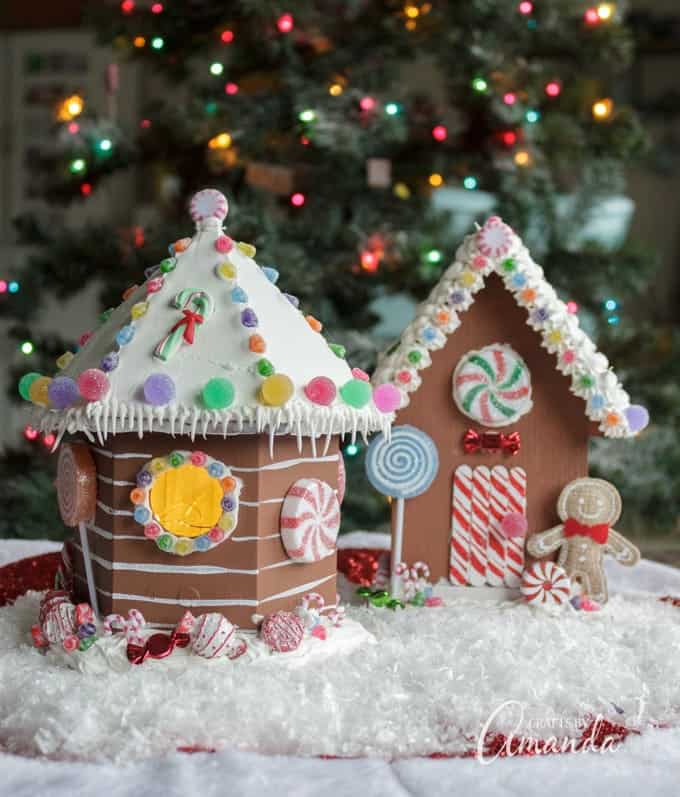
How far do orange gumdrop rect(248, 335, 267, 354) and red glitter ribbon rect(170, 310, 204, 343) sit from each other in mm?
82

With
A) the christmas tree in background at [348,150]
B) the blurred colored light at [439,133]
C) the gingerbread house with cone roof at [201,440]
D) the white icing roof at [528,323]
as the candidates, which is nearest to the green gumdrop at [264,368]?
the gingerbread house with cone roof at [201,440]

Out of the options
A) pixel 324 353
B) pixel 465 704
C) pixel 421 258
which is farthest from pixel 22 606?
pixel 421 258

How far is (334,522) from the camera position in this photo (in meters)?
1.72

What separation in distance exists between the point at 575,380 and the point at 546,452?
0.47 ft

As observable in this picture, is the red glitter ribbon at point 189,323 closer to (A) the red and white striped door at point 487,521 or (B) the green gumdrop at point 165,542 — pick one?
(B) the green gumdrop at point 165,542

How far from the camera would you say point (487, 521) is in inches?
77.8

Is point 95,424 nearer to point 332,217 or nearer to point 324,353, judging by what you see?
point 324,353

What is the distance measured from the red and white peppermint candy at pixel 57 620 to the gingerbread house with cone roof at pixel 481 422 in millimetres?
588

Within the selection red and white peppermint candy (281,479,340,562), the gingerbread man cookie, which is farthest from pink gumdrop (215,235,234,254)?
the gingerbread man cookie

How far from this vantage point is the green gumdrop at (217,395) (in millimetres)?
1511

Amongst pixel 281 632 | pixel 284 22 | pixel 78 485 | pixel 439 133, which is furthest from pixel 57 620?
pixel 439 133

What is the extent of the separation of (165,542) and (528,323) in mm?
751

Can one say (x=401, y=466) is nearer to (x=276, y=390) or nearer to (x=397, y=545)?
(x=397, y=545)

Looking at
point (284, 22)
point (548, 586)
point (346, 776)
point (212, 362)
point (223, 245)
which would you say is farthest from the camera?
point (284, 22)
